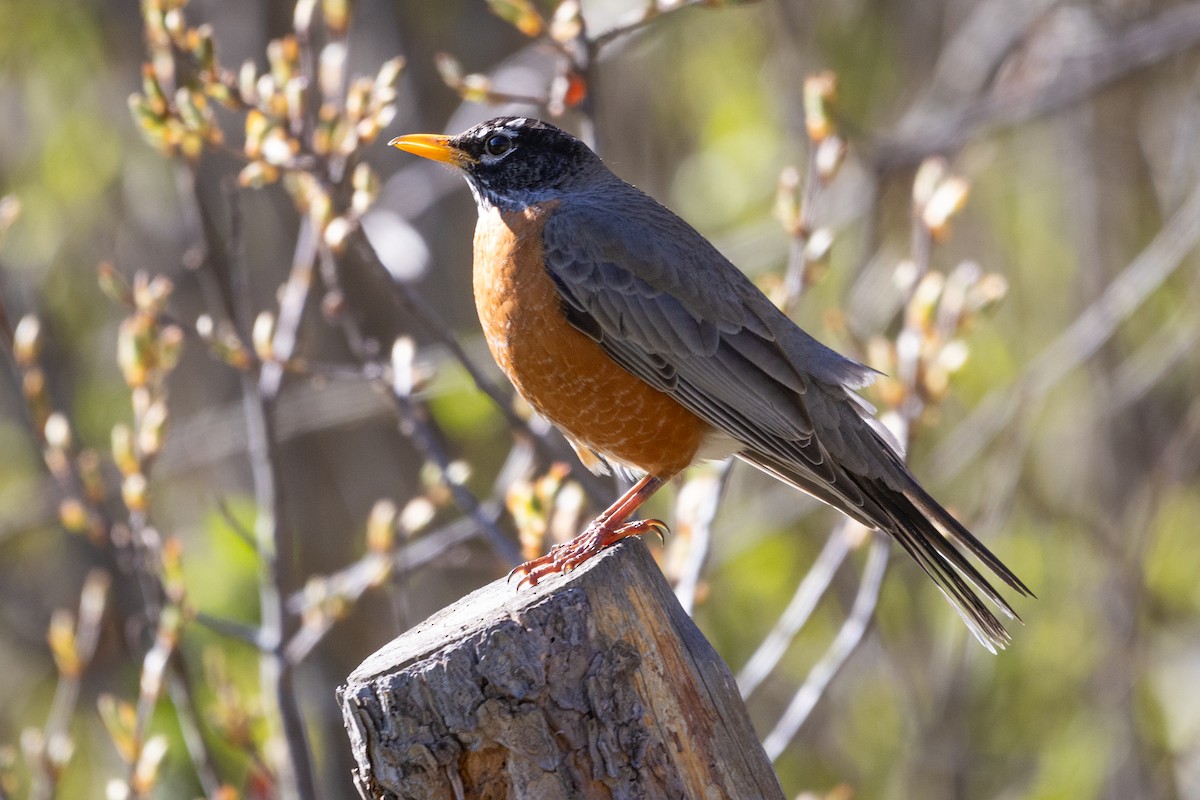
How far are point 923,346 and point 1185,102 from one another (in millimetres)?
3557

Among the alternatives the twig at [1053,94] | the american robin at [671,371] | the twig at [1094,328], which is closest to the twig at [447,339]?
the american robin at [671,371]

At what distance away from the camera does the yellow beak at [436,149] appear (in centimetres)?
404

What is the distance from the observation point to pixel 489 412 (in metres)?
5.79

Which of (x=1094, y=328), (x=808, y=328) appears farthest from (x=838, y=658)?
(x=808, y=328)

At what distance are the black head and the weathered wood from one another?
203 cm

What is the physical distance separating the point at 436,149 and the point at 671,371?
110cm

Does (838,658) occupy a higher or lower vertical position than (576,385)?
lower

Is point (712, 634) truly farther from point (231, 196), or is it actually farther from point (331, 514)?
point (231, 196)

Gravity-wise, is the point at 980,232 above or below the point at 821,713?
above

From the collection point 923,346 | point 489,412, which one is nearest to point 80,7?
point 489,412

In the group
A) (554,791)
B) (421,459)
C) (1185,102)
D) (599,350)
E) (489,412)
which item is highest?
(421,459)

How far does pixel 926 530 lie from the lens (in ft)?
11.4

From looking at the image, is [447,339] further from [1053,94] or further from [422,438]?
[1053,94]

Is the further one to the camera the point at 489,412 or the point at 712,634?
the point at 712,634
